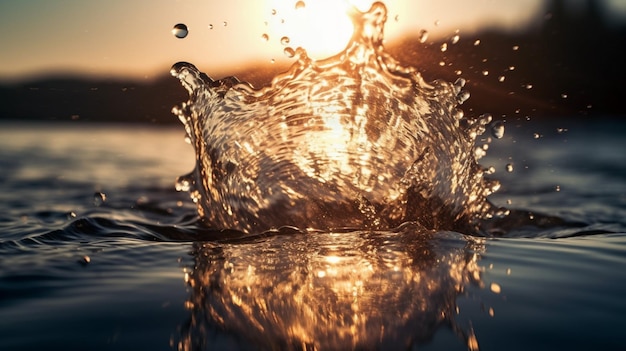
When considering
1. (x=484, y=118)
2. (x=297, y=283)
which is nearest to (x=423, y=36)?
(x=484, y=118)

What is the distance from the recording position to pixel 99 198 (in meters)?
5.38

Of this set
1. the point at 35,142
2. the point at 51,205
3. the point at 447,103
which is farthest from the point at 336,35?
the point at 35,142

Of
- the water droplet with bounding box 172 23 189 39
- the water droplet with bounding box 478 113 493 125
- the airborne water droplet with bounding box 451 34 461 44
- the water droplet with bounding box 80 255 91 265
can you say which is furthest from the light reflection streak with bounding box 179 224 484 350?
the airborne water droplet with bounding box 451 34 461 44

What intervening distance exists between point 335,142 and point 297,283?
206 cm

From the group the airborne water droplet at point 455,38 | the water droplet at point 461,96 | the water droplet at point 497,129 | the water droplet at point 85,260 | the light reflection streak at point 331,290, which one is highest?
the airborne water droplet at point 455,38

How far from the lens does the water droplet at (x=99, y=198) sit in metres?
5.15

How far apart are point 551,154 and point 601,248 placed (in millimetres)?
5613

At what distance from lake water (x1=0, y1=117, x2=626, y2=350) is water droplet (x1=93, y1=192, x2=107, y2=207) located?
28 mm

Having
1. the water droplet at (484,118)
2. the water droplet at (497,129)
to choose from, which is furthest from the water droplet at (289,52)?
the water droplet at (497,129)

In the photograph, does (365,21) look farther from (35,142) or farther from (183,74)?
(35,142)

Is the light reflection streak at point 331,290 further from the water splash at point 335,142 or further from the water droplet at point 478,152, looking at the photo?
the water droplet at point 478,152

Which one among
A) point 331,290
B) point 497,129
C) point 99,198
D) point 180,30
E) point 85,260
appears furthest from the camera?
point 99,198

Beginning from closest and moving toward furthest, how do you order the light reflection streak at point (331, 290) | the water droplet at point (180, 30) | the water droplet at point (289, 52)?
the light reflection streak at point (331, 290) < the water droplet at point (180, 30) < the water droplet at point (289, 52)

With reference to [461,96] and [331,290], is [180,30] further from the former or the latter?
[331,290]
